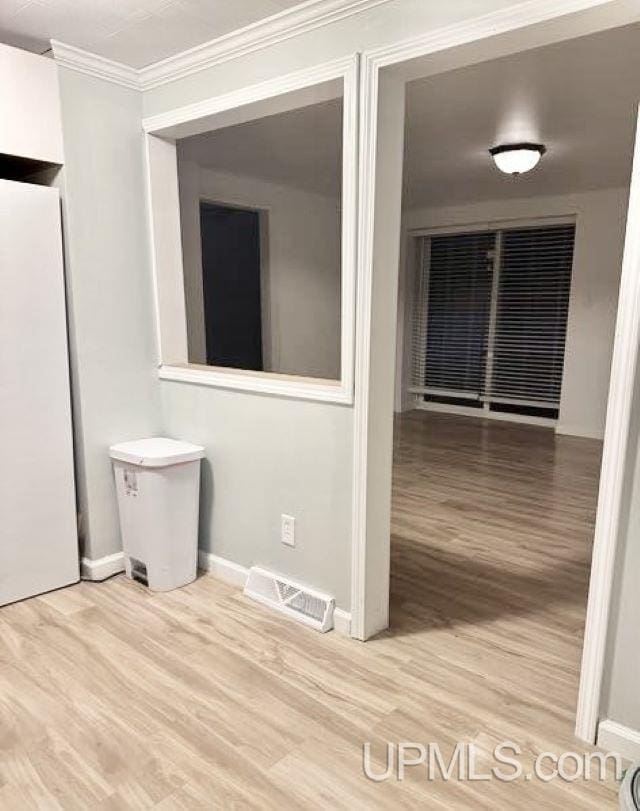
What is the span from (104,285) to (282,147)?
203 centimetres

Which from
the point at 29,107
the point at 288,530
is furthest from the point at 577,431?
the point at 29,107

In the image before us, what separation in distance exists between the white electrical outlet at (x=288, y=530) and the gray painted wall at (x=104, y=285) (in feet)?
2.94

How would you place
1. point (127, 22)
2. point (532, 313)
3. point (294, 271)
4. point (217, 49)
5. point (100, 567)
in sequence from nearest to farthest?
point (127, 22), point (217, 49), point (100, 567), point (294, 271), point (532, 313)

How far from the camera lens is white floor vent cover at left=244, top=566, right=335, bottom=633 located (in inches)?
91.8

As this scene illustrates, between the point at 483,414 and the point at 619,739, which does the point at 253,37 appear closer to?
the point at 619,739

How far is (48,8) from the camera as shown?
2027mm

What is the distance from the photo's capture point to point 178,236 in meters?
2.84

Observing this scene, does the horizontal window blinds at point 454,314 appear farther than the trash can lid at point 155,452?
Yes

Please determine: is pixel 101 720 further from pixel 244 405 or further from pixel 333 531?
pixel 244 405

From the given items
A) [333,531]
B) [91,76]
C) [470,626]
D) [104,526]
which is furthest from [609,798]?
[91,76]

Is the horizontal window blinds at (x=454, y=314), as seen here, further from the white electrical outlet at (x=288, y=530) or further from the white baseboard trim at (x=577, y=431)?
the white electrical outlet at (x=288, y=530)

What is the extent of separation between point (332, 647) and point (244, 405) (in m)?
1.08

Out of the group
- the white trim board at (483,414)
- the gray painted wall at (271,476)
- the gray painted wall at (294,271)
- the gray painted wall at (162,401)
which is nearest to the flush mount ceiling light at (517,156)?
the gray painted wall at (162,401)

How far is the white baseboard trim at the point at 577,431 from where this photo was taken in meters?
5.67
